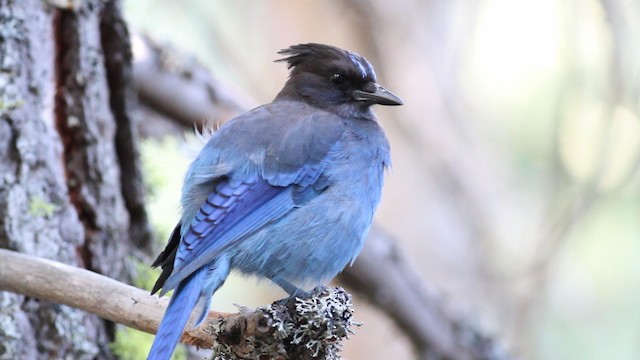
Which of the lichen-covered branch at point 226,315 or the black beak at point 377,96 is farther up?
the black beak at point 377,96

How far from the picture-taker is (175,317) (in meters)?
2.41

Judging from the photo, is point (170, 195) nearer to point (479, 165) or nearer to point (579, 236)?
point (479, 165)

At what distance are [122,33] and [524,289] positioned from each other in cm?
Answer: 407

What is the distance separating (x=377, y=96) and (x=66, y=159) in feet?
3.70

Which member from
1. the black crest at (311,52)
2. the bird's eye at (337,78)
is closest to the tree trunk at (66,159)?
the black crest at (311,52)

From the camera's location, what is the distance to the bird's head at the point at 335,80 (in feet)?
11.4

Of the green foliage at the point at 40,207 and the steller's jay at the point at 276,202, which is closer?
the steller's jay at the point at 276,202

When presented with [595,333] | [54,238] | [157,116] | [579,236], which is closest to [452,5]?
[579,236]

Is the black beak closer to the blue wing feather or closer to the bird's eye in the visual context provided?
the bird's eye

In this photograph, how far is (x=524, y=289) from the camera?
6711 millimetres

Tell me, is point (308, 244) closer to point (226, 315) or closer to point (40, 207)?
point (226, 315)

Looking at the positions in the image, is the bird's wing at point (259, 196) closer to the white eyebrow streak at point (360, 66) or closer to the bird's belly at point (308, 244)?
the bird's belly at point (308, 244)

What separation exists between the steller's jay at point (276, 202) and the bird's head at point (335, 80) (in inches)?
6.1

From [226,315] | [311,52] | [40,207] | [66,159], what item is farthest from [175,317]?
[311,52]
